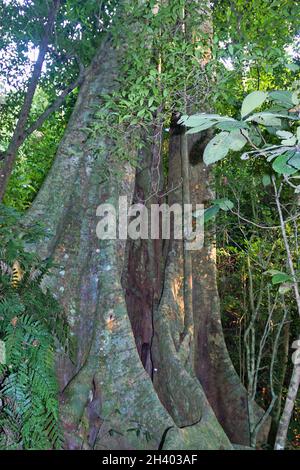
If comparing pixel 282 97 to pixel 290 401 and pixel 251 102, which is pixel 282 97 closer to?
pixel 251 102

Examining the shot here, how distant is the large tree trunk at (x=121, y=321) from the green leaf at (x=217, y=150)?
2.00m

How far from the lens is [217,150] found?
3.75 feet

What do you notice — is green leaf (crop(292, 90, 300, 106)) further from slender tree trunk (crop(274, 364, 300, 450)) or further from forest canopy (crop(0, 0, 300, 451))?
slender tree trunk (crop(274, 364, 300, 450))

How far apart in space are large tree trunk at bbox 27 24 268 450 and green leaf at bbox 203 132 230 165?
1996 millimetres

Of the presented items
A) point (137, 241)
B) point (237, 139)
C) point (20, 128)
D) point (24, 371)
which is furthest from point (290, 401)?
point (20, 128)

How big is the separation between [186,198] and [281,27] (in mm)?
2556

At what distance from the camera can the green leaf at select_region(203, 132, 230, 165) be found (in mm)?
1118

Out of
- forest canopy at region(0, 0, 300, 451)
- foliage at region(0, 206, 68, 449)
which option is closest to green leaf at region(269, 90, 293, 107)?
forest canopy at region(0, 0, 300, 451)

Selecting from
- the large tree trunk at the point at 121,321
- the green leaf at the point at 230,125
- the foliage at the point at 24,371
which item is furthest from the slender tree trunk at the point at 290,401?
the green leaf at the point at 230,125

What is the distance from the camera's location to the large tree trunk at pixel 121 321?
2.80 meters

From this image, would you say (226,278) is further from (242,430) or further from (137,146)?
(137,146)

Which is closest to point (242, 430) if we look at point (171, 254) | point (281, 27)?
point (171, 254)
